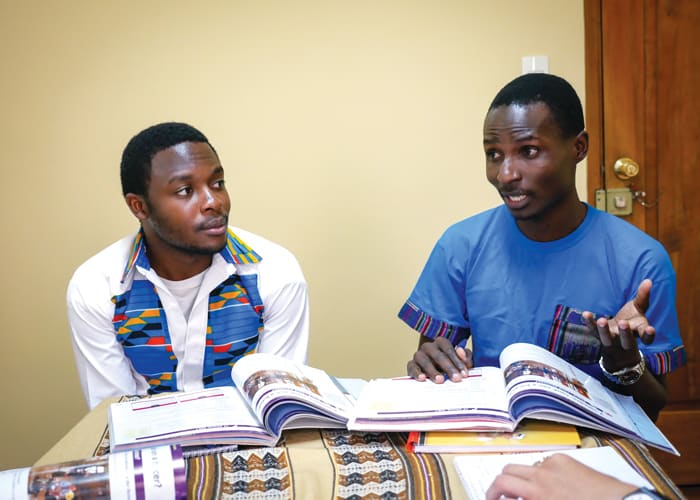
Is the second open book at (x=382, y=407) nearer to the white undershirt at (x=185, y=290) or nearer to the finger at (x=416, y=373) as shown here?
the finger at (x=416, y=373)

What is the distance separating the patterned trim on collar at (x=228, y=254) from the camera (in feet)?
5.64

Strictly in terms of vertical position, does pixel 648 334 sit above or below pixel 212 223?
below

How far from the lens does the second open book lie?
3.46 feet

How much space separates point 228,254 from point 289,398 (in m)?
0.74

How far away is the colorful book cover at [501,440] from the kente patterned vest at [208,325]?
30.7 inches

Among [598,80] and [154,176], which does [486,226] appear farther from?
[598,80]

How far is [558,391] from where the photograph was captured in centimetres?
104

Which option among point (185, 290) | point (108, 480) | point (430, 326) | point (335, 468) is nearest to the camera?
point (108, 480)

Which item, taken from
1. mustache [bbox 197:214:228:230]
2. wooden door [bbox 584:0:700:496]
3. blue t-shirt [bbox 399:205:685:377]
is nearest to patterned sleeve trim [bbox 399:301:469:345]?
blue t-shirt [bbox 399:205:685:377]

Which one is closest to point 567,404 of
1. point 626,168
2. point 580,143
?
point 580,143

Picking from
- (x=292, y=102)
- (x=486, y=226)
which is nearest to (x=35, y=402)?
(x=292, y=102)

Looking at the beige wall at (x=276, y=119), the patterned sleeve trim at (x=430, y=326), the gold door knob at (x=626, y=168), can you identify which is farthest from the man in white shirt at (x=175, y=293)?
the gold door knob at (x=626, y=168)

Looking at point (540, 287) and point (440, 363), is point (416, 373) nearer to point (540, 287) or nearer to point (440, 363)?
point (440, 363)

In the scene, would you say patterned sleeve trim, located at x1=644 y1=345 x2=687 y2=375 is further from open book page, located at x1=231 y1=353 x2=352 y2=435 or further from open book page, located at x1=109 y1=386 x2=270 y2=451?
open book page, located at x1=109 y1=386 x2=270 y2=451
